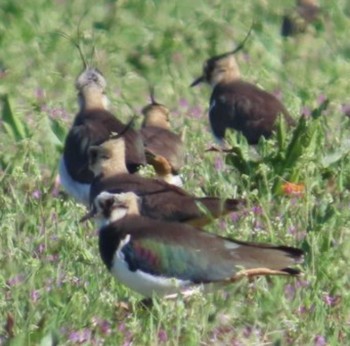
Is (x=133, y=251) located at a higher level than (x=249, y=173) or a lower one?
higher

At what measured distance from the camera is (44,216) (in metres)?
8.27

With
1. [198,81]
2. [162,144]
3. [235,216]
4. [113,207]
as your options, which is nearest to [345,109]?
[198,81]

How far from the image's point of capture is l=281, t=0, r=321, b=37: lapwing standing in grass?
14078mm

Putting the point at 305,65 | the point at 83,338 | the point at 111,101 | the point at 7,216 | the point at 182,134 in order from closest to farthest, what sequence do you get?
1. the point at 83,338
2. the point at 7,216
3. the point at 182,134
4. the point at 111,101
5. the point at 305,65

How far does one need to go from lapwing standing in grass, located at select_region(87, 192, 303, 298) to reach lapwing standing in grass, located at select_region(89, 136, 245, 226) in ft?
2.11

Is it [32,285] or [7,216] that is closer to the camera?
[32,285]

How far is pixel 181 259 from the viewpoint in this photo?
684cm

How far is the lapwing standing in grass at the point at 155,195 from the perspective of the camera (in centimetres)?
768

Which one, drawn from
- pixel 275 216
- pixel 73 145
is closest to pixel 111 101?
pixel 73 145

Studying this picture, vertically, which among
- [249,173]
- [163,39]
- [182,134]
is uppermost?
[249,173]

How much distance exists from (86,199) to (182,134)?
161 cm

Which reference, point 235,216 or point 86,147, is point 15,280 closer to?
point 235,216

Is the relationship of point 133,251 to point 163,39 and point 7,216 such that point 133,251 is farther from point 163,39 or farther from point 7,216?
point 163,39

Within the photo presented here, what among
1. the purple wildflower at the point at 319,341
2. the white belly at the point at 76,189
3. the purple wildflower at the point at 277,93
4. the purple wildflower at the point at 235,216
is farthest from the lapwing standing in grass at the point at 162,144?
the purple wildflower at the point at 319,341
